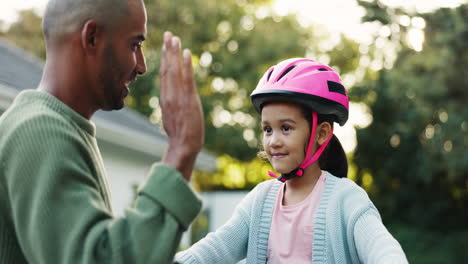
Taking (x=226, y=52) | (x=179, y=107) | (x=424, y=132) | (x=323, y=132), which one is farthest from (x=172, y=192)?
(x=226, y=52)

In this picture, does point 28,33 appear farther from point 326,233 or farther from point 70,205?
point 70,205

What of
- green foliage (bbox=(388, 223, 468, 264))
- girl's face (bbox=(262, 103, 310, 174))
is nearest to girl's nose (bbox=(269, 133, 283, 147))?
girl's face (bbox=(262, 103, 310, 174))

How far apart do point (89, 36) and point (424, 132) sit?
17.2m

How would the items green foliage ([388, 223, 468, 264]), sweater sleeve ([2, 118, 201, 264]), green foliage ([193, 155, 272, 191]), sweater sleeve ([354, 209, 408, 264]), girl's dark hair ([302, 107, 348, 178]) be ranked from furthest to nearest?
green foliage ([193, 155, 272, 191]) < green foliage ([388, 223, 468, 264]) < girl's dark hair ([302, 107, 348, 178]) < sweater sleeve ([354, 209, 408, 264]) < sweater sleeve ([2, 118, 201, 264])

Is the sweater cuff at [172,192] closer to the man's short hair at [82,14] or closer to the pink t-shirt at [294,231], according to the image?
the man's short hair at [82,14]

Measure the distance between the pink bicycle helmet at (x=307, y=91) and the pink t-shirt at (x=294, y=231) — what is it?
0.46 feet

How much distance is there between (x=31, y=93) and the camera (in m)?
1.88

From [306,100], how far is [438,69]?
1088 centimetres

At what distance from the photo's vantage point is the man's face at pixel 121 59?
1902mm

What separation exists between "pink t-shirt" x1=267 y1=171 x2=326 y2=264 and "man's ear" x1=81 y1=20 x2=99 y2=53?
131 cm

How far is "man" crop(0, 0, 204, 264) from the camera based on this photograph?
5.28 feet

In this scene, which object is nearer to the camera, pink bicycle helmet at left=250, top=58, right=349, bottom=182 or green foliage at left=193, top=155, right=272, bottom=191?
pink bicycle helmet at left=250, top=58, right=349, bottom=182

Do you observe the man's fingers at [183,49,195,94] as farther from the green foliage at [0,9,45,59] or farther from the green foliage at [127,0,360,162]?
the green foliage at [0,9,45,59]

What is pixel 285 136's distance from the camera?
9.32 feet
